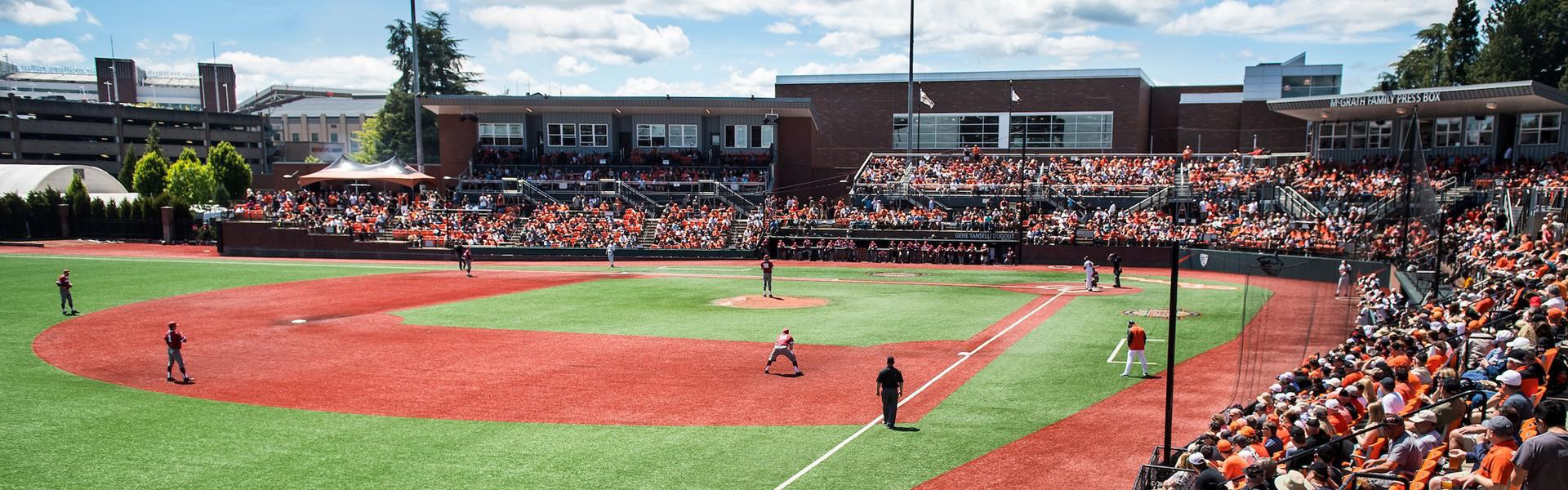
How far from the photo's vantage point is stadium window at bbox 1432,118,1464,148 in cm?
4428

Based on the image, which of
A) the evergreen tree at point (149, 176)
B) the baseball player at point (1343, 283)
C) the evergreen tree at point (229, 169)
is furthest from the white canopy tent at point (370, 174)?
the baseball player at point (1343, 283)

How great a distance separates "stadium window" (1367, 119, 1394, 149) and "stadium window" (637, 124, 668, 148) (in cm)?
3940

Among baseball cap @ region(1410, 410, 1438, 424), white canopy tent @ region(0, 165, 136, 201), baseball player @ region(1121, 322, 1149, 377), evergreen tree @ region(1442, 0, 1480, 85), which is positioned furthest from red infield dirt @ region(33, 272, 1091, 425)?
evergreen tree @ region(1442, 0, 1480, 85)

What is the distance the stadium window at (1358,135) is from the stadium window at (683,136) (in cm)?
3685

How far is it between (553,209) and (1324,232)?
124 feet

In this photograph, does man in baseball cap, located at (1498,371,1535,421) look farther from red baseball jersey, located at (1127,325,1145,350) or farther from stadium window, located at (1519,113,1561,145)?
stadium window, located at (1519,113,1561,145)

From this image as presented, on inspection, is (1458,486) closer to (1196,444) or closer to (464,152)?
(1196,444)

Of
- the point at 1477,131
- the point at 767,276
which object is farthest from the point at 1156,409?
the point at 1477,131

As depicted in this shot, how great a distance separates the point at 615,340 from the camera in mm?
24031

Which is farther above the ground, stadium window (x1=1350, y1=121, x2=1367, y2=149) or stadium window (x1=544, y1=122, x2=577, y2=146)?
stadium window (x1=544, y1=122, x2=577, y2=146)

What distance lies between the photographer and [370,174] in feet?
188

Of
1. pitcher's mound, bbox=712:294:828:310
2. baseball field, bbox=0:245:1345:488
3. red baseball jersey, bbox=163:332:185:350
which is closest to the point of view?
baseball field, bbox=0:245:1345:488

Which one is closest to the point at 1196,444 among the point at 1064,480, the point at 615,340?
the point at 1064,480

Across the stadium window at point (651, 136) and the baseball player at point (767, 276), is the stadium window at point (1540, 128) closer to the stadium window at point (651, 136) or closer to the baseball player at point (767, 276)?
the baseball player at point (767, 276)
